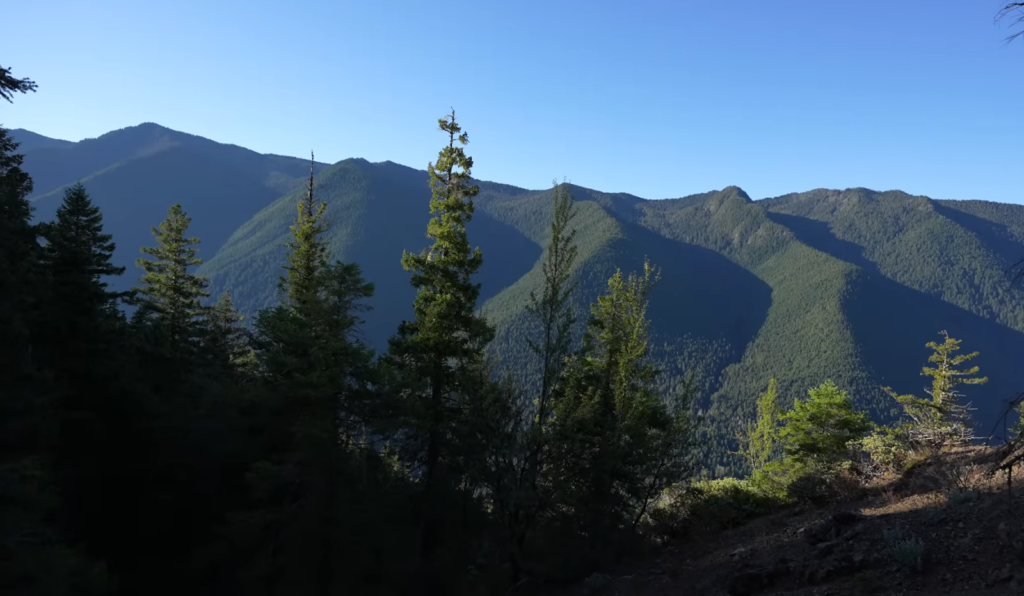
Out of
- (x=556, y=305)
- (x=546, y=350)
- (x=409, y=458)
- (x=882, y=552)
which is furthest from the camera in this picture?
(x=556, y=305)

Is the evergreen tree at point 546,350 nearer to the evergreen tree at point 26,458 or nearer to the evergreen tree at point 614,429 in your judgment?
the evergreen tree at point 614,429

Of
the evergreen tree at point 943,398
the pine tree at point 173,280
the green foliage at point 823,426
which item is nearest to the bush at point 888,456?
the green foliage at point 823,426

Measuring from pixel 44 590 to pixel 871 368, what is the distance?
203 m

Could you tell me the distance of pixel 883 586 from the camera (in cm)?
812

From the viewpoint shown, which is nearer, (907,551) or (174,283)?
(907,551)

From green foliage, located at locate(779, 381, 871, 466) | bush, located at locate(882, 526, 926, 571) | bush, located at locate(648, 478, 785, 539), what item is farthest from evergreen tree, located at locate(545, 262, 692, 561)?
green foliage, located at locate(779, 381, 871, 466)

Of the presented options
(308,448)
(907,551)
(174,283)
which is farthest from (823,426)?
(174,283)

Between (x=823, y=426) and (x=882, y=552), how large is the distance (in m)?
13.0

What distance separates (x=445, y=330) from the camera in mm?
14133

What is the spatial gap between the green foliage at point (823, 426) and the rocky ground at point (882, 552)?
6285 mm

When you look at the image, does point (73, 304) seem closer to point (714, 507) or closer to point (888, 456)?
point (714, 507)

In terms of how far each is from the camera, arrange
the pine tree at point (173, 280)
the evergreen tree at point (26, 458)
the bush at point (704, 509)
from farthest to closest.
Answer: the pine tree at point (173, 280)
the bush at point (704, 509)
the evergreen tree at point (26, 458)

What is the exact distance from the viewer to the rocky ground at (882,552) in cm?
788

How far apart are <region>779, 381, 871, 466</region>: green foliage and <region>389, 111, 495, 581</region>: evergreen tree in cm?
1228
